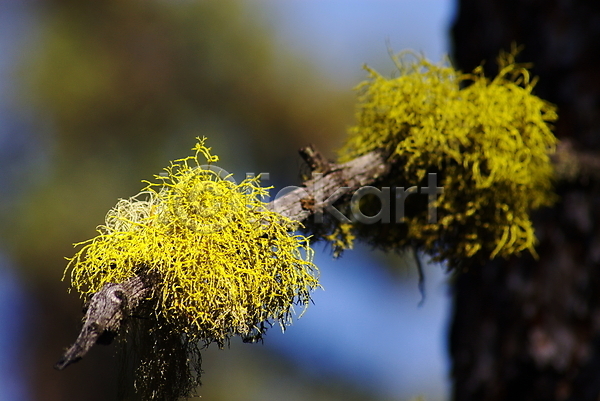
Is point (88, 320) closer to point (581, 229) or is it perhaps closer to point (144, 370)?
point (144, 370)

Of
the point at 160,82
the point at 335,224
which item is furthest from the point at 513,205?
the point at 160,82

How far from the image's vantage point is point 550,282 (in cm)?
98

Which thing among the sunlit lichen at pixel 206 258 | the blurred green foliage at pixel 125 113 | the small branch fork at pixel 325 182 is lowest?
the sunlit lichen at pixel 206 258

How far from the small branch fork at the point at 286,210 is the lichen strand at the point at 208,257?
41 millimetres

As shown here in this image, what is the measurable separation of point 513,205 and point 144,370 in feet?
2.40

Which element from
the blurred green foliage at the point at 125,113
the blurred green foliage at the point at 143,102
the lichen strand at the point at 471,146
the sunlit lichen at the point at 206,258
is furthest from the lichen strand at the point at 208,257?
the blurred green foliage at the point at 143,102

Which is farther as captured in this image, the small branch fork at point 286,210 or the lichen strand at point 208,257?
the lichen strand at point 208,257

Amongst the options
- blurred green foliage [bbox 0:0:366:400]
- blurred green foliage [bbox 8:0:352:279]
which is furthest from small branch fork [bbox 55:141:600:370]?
blurred green foliage [bbox 8:0:352:279]

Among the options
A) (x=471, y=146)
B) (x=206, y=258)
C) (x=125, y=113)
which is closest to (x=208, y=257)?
(x=206, y=258)

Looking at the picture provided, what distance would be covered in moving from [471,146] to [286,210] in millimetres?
402

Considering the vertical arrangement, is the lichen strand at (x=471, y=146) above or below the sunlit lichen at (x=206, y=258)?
above

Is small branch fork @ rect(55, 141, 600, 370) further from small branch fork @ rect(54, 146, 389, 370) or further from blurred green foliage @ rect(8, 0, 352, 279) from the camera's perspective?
blurred green foliage @ rect(8, 0, 352, 279)

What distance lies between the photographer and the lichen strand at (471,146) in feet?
3.45

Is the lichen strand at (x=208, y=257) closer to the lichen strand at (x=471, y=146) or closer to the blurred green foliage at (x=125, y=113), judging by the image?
the lichen strand at (x=471, y=146)
